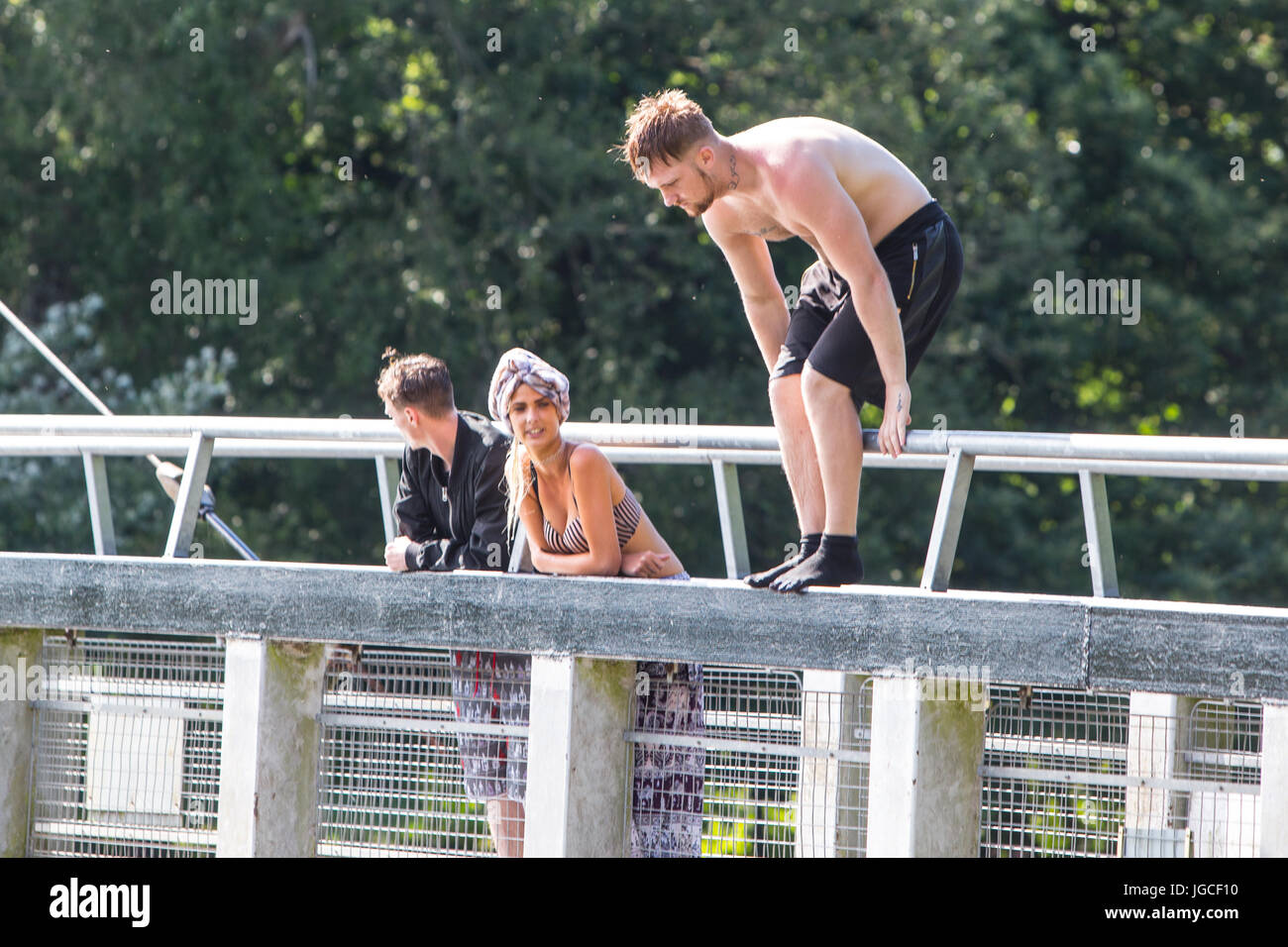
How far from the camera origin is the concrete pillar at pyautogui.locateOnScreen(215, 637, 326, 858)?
5410 mm

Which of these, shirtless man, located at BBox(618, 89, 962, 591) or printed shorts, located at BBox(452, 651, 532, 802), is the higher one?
shirtless man, located at BBox(618, 89, 962, 591)

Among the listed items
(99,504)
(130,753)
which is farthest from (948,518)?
(99,504)

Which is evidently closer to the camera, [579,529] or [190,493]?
[579,529]

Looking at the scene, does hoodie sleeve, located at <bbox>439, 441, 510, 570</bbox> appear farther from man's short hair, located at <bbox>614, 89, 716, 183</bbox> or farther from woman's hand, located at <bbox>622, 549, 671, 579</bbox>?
man's short hair, located at <bbox>614, 89, 716, 183</bbox>

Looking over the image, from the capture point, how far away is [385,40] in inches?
795

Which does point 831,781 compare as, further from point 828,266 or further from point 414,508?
point 414,508

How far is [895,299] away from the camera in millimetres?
4910

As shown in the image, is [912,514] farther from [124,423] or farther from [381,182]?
[124,423]

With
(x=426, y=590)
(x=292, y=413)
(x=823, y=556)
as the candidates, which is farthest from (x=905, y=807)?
(x=292, y=413)

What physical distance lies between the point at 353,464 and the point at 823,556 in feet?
52.0

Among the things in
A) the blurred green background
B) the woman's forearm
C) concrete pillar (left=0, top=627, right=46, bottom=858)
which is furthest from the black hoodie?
the blurred green background

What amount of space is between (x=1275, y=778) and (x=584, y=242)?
16.4 m

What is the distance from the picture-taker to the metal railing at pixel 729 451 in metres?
4.54

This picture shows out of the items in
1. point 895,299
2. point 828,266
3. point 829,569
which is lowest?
point 829,569
